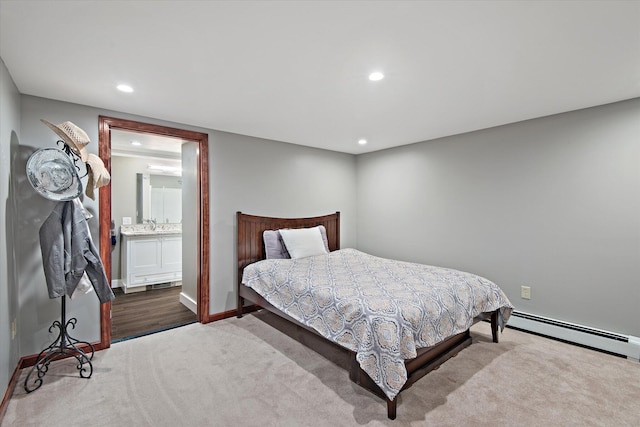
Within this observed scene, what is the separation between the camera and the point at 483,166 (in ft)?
12.2

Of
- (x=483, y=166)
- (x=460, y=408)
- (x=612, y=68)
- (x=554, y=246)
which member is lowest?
(x=460, y=408)

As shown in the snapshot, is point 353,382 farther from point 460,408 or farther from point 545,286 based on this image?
point 545,286

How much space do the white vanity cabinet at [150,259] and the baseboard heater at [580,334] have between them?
5.10 metres

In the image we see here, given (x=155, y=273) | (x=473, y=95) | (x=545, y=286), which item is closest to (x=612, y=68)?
(x=473, y=95)

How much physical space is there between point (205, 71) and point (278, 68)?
538 millimetres

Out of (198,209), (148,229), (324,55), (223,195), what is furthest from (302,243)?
(148,229)

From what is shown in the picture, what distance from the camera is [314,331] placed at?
8.34ft

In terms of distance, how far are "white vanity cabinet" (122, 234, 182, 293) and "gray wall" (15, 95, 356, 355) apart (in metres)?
2.02

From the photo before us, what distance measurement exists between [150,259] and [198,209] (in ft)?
6.95

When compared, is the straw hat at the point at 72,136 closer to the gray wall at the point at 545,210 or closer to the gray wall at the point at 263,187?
the gray wall at the point at 263,187

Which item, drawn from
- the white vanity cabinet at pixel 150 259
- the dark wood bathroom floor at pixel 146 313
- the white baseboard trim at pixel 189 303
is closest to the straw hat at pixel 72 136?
the dark wood bathroom floor at pixel 146 313

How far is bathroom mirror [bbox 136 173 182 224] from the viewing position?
5.46m

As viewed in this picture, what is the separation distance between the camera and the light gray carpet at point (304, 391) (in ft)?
6.27

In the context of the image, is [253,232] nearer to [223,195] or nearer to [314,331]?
[223,195]
